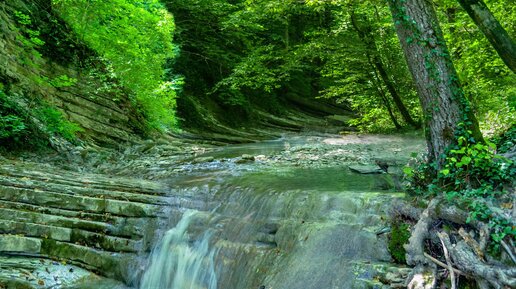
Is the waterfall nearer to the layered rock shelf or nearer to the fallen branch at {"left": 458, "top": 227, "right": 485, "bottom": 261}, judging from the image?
the layered rock shelf

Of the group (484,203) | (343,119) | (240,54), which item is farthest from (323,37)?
(484,203)

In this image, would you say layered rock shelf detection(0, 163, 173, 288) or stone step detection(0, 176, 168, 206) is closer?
layered rock shelf detection(0, 163, 173, 288)

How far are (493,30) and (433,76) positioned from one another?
1.00 m

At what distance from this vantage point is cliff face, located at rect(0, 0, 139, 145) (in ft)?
33.0

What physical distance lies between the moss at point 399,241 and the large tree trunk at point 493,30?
8.69ft

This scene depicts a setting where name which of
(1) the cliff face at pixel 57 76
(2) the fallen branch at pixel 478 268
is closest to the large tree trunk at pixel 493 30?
(2) the fallen branch at pixel 478 268

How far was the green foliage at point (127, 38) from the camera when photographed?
12484 millimetres

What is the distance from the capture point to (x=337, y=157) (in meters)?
11.8

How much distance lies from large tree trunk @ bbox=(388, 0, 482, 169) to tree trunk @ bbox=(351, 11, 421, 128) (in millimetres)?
10538

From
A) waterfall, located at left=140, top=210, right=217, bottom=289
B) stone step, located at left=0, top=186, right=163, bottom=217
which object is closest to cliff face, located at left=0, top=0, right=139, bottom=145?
stone step, located at left=0, top=186, right=163, bottom=217

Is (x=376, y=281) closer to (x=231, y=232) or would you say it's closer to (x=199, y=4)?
(x=231, y=232)

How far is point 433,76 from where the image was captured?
529 cm

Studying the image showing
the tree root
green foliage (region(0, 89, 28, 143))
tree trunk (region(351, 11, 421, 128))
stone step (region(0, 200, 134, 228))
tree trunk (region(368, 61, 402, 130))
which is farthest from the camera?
tree trunk (region(368, 61, 402, 130))

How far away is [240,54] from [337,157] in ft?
44.5
